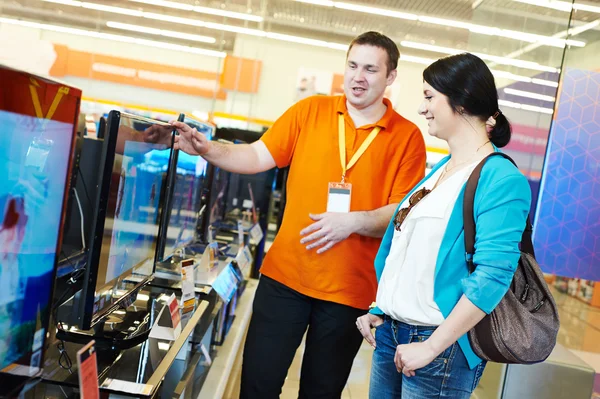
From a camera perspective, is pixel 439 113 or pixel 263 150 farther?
pixel 263 150

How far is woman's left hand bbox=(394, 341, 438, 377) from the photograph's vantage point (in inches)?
58.7

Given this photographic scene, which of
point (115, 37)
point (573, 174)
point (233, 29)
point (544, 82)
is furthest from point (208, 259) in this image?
point (233, 29)

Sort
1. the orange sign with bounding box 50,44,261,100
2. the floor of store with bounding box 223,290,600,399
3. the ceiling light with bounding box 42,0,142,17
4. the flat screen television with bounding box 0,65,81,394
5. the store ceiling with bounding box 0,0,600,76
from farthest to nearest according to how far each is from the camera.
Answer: the orange sign with bounding box 50,44,261,100
the ceiling light with bounding box 42,0,142,17
the store ceiling with bounding box 0,0,600,76
the floor of store with bounding box 223,290,600,399
the flat screen television with bounding box 0,65,81,394

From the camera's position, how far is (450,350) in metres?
1.58

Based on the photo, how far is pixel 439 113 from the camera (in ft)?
5.41

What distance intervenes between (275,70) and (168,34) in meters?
3.27

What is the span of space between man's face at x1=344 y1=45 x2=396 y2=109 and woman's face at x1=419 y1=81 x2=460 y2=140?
632 mm

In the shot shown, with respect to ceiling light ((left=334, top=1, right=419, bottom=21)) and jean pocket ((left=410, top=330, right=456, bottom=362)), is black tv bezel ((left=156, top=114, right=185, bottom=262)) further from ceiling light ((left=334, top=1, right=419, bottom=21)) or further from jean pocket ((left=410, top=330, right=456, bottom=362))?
ceiling light ((left=334, top=1, right=419, bottom=21))

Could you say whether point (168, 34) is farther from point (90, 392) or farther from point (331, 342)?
point (90, 392)

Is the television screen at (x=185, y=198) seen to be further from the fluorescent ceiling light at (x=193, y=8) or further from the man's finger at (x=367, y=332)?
the fluorescent ceiling light at (x=193, y=8)

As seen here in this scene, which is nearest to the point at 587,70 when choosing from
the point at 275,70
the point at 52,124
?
the point at 52,124

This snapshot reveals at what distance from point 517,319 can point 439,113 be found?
0.57m

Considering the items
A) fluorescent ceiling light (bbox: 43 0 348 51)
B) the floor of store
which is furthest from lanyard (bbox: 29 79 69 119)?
fluorescent ceiling light (bbox: 43 0 348 51)

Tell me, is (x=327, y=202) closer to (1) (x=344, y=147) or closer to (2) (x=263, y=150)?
(1) (x=344, y=147)
